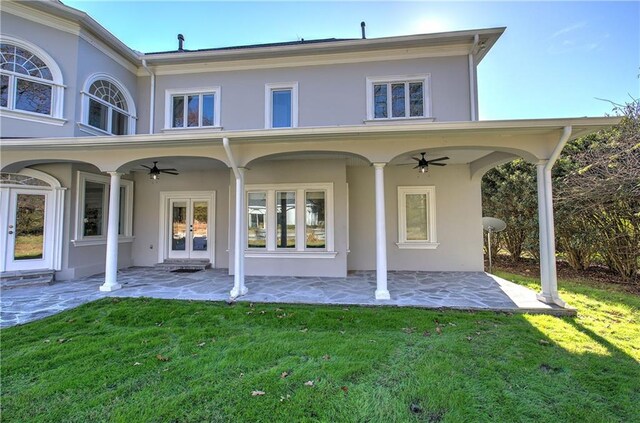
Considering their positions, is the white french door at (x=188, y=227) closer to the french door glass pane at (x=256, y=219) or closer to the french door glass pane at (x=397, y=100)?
the french door glass pane at (x=256, y=219)

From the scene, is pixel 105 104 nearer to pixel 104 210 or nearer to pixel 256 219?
pixel 104 210

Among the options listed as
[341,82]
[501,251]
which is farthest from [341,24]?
[501,251]

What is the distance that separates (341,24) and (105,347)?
11.5m

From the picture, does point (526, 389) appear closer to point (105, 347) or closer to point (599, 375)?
point (599, 375)

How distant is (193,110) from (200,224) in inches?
134

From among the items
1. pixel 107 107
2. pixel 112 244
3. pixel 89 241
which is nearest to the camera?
pixel 112 244

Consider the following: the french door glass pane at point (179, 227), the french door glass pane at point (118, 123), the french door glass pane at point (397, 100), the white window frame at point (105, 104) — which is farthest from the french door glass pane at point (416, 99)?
the french door glass pane at point (118, 123)

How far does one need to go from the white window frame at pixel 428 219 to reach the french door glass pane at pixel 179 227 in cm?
644

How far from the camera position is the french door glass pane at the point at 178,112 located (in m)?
8.83

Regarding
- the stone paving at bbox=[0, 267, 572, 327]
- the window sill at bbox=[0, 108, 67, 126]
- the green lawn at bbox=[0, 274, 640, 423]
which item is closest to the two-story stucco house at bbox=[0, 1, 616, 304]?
the window sill at bbox=[0, 108, 67, 126]

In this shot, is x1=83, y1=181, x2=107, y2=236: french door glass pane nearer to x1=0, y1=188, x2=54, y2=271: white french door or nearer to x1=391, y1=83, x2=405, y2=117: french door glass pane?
x1=0, y1=188, x2=54, y2=271: white french door

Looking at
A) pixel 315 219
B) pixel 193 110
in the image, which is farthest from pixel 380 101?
pixel 193 110

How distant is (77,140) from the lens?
5918mm

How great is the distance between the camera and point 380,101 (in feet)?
26.8
